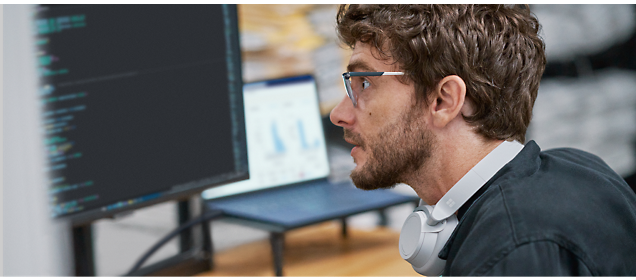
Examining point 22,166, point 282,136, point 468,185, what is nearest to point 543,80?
point 282,136

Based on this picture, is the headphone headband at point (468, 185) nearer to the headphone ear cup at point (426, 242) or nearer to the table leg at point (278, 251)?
the headphone ear cup at point (426, 242)

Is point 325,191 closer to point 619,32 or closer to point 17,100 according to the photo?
point 17,100

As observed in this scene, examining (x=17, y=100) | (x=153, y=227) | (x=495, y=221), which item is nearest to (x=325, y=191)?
(x=153, y=227)

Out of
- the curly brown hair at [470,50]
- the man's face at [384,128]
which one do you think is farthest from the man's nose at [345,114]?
the curly brown hair at [470,50]

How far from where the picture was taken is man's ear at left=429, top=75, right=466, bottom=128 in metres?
0.77

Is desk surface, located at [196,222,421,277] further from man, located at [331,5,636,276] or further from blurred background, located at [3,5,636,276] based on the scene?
man, located at [331,5,636,276]

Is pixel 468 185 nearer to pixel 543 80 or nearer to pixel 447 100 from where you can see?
pixel 447 100

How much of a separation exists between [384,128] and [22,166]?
55 cm

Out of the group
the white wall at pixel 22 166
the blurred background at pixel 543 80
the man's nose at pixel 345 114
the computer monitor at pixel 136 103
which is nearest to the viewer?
the white wall at pixel 22 166

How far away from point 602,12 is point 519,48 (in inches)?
49.1

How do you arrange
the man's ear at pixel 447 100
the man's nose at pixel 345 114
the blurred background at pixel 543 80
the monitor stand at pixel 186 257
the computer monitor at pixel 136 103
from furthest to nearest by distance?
the blurred background at pixel 543 80 < the monitor stand at pixel 186 257 < the man's nose at pixel 345 114 < the man's ear at pixel 447 100 < the computer monitor at pixel 136 103

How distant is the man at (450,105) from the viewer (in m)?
0.70

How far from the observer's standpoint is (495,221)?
59 centimetres

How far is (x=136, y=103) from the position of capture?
0.79m
